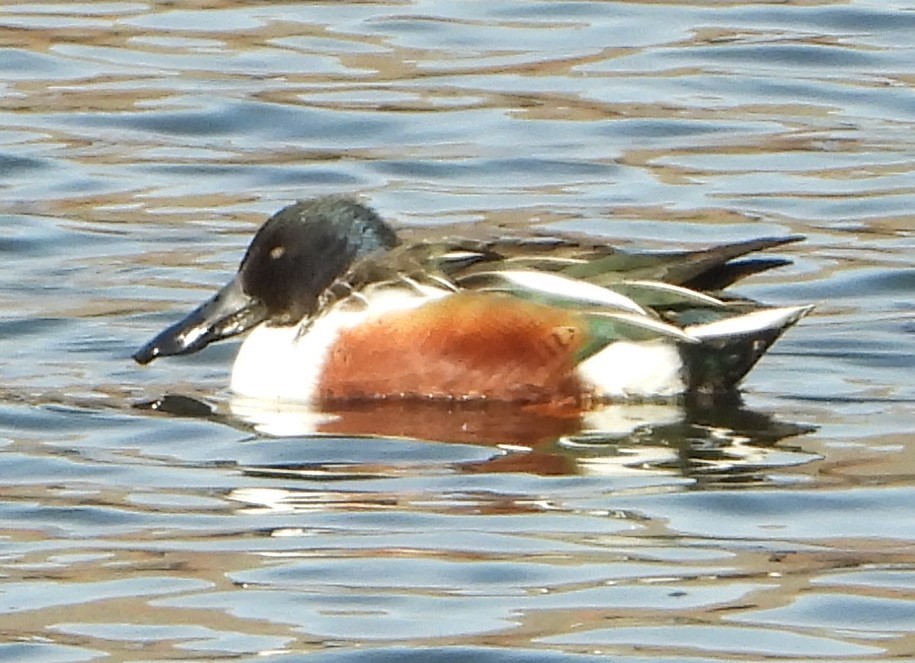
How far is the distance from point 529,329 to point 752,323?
0.62m

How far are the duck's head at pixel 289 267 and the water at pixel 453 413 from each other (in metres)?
0.19

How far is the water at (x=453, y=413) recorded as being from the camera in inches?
239

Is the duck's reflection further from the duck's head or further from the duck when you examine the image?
the duck's head

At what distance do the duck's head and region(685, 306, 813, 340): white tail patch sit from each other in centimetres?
103

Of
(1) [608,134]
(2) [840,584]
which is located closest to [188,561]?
(2) [840,584]

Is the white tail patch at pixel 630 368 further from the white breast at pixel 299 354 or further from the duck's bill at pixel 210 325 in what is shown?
the duck's bill at pixel 210 325

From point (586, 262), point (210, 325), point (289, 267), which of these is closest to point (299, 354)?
point (289, 267)

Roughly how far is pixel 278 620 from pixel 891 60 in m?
8.14

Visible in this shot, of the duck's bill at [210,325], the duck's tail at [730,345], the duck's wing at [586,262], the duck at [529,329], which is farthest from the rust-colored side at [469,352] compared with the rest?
the duck's bill at [210,325]

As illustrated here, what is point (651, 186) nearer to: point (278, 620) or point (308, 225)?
point (308, 225)

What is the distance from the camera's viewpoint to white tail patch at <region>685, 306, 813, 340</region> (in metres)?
8.23

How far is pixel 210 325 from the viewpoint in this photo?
8797mm

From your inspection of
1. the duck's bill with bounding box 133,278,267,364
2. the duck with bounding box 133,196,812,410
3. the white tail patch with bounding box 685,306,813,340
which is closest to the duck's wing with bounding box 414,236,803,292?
the duck with bounding box 133,196,812,410

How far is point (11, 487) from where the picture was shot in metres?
7.27
